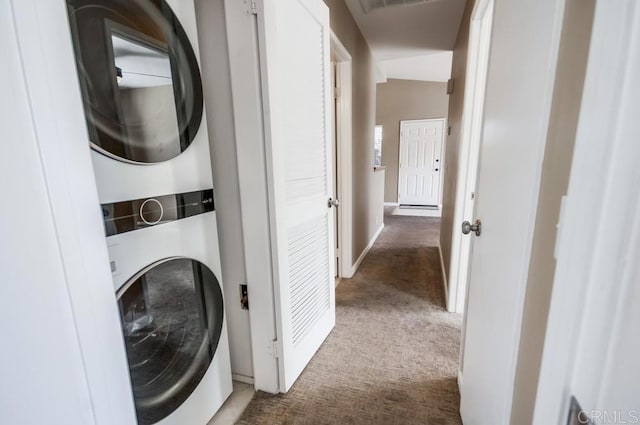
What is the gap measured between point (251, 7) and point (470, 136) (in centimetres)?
155

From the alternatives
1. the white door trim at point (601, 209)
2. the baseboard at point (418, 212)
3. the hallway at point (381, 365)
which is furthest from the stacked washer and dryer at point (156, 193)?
the baseboard at point (418, 212)

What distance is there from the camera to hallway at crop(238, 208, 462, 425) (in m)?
1.30

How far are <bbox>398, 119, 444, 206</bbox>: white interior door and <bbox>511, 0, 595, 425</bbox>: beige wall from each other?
633 cm

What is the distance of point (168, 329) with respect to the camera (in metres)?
1.01

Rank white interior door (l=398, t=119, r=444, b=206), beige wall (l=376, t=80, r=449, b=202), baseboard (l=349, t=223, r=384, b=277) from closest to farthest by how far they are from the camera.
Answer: baseboard (l=349, t=223, r=384, b=277), beige wall (l=376, t=80, r=449, b=202), white interior door (l=398, t=119, r=444, b=206)

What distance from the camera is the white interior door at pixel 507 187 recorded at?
2.10 ft

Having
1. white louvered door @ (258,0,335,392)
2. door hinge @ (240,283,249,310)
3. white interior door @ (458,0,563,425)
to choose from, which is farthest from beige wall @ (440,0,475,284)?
door hinge @ (240,283,249,310)

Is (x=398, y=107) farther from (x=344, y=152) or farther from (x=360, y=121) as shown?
(x=344, y=152)

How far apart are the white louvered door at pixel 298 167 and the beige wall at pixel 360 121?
2.82 feet

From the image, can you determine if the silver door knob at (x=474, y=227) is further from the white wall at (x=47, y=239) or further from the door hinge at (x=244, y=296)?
the white wall at (x=47, y=239)

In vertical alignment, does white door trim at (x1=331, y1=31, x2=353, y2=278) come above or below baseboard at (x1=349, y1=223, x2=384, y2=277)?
above

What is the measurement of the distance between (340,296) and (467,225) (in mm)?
1600

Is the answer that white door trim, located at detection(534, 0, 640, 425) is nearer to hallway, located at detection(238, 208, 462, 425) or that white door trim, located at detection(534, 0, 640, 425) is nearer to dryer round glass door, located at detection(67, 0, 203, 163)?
dryer round glass door, located at detection(67, 0, 203, 163)

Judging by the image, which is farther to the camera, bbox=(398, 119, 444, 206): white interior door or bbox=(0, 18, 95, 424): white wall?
bbox=(398, 119, 444, 206): white interior door
